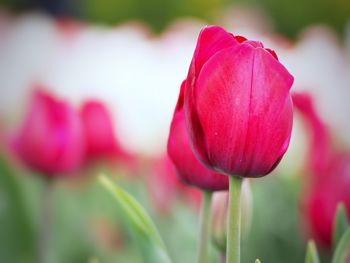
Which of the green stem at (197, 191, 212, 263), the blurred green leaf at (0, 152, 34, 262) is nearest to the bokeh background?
the blurred green leaf at (0, 152, 34, 262)

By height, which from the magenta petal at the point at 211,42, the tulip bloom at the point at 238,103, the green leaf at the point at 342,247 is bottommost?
the green leaf at the point at 342,247

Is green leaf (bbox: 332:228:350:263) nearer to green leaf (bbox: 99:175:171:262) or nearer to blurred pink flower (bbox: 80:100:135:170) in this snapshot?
green leaf (bbox: 99:175:171:262)

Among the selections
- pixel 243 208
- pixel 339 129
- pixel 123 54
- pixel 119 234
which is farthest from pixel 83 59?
pixel 243 208

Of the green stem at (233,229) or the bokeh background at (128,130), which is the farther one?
the bokeh background at (128,130)

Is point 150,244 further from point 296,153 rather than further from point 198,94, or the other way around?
point 296,153

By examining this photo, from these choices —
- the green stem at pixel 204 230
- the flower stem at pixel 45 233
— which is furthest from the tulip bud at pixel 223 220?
the flower stem at pixel 45 233

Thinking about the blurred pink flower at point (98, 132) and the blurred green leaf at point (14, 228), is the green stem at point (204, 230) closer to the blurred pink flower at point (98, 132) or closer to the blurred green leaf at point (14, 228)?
the blurred green leaf at point (14, 228)

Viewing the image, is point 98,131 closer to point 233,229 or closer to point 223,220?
point 223,220
